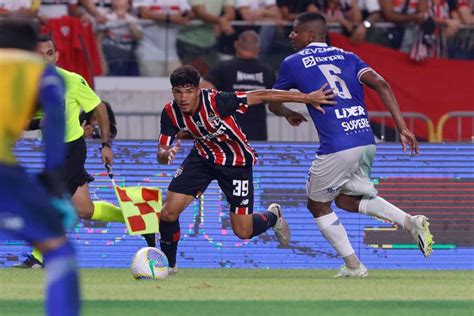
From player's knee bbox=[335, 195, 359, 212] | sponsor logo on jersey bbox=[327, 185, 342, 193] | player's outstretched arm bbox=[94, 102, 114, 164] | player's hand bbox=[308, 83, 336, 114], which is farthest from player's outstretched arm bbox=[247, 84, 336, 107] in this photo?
player's outstretched arm bbox=[94, 102, 114, 164]

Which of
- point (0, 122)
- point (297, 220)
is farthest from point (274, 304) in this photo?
point (297, 220)

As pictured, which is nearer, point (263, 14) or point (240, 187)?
point (240, 187)

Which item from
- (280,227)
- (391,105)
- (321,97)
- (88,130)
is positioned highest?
(321,97)

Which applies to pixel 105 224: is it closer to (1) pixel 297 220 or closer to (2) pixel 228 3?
(1) pixel 297 220

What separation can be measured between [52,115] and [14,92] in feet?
0.72

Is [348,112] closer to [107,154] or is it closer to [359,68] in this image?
[359,68]

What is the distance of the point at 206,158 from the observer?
1187 centimetres

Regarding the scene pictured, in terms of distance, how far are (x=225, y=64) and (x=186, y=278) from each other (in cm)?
432

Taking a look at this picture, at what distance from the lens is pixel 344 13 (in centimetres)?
1680

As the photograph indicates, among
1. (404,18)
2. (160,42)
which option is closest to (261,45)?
(160,42)

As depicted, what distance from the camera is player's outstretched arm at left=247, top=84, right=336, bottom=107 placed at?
10.7 metres

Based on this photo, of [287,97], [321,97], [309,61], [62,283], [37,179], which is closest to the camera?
[62,283]

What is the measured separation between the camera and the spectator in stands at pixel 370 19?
1656 cm

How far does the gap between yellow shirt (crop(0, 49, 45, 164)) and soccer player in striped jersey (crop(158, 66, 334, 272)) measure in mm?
4762
